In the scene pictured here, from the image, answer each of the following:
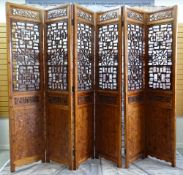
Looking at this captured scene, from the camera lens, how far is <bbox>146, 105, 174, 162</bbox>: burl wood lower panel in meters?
3.42

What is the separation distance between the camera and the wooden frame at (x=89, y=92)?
3240 millimetres

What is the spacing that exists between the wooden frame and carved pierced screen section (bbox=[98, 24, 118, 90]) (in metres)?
0.01

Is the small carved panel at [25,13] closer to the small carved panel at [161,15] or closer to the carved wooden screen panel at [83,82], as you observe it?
the carved wooden screen panel at [83,82]

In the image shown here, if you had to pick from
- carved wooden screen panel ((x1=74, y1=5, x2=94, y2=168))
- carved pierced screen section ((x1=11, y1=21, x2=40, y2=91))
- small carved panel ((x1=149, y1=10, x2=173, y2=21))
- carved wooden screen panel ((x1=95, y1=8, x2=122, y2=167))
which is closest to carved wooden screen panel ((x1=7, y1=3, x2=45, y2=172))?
carved pierced screen section ((x1=11, y1=21, x2=40, y2=91))

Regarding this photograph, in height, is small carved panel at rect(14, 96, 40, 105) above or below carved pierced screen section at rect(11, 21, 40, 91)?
below

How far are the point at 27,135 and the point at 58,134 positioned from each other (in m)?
0.41

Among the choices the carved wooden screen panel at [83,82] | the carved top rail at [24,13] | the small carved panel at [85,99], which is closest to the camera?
the carved top rail at [24,13]

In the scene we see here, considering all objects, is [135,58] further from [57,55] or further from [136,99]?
[57,55]

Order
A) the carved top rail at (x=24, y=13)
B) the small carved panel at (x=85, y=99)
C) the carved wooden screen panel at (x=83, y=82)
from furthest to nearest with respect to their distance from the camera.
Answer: the small carved panel at (x=85, y=99)
the carved wooden screen panel at (x=83, y=82)
the carved top rail at (x=24, y=13)

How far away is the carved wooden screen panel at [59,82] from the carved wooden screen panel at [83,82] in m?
0.09

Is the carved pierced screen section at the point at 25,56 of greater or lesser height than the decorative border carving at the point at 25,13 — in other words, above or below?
below

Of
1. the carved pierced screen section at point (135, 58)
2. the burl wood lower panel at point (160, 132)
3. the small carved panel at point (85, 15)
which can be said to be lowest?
the burl wood lower panel at point (160, 132)

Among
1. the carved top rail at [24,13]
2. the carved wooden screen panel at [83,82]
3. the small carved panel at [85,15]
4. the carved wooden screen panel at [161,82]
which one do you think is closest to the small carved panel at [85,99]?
the carved wooden screen panel at [83,82]

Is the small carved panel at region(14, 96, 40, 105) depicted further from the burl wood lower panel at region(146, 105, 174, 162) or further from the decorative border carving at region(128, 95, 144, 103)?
the burl wood lower panel at region(146, 105, 174, 162)
